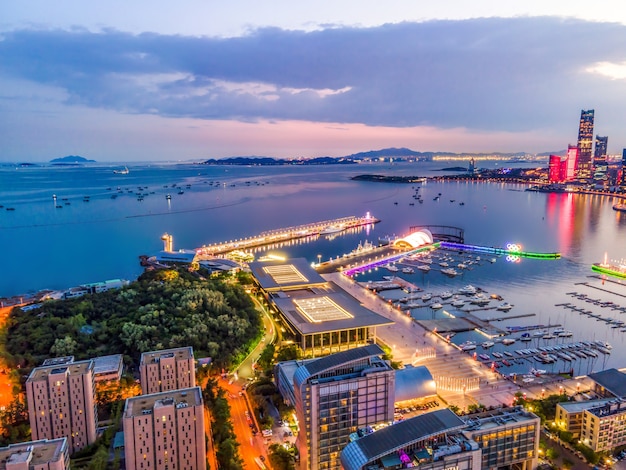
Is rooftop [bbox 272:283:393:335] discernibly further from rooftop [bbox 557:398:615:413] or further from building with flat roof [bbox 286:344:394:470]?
rooftop [bbox 557:398:615:413]

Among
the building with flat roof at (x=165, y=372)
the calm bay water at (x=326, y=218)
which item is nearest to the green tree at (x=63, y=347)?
A: the building with flat roof at (x=165, y=372)

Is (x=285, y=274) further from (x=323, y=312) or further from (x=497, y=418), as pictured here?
(x=497, y=418)

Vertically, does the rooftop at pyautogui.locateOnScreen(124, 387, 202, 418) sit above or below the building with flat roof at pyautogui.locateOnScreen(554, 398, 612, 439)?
above

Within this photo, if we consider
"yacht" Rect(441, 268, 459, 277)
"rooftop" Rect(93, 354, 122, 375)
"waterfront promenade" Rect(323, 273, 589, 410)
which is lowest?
"waterfront promenade" Rect(323, 273, 589, 410)

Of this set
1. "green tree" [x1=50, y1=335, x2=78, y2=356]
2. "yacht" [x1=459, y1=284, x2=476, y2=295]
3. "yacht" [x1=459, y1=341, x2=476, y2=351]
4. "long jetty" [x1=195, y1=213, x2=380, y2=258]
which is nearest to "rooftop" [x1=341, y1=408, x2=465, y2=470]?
"yacht" [x1=459, y1=341, x2=476, y2=351]

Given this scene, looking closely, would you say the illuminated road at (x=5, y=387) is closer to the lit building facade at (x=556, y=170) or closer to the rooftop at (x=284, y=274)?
the rooftop at (x=284, y=274)

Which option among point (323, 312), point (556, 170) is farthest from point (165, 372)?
point (556, 170)
